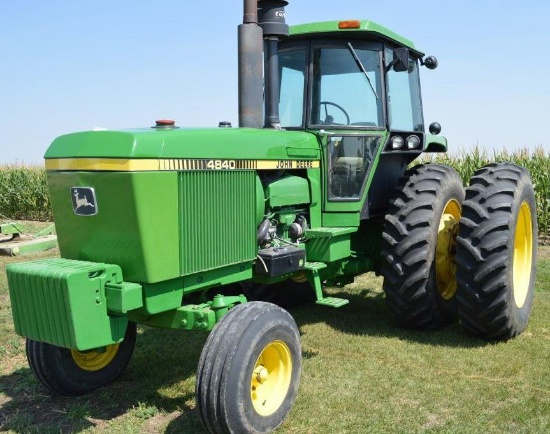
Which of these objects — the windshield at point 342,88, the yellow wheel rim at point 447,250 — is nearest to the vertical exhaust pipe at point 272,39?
the windshield at point 342,88

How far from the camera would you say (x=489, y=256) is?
4.79 metres

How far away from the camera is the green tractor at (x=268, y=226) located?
331 centimetres

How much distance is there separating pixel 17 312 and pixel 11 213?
15.8m

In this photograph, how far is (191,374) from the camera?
14.6 ft

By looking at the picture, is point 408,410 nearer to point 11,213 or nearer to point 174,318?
point 174,318

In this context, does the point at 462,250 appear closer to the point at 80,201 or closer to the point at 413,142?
the point at 413,142

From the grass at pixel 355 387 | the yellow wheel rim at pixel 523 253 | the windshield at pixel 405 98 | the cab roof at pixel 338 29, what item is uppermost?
the cab roof at pixel 338 29

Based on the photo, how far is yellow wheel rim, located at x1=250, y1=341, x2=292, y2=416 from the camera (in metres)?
3.51

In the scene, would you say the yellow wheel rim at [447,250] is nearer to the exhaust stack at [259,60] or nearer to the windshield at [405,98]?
the windshield at [405,98]

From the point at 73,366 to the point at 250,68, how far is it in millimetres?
2441

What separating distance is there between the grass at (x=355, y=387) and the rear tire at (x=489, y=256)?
21 cm

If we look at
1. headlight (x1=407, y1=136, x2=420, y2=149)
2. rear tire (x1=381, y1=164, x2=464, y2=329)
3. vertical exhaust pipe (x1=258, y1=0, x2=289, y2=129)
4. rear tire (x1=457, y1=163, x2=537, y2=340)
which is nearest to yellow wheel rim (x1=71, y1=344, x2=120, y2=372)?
vertical exhaust pipe (x1=258, y1=0, x2=289, y2=129)

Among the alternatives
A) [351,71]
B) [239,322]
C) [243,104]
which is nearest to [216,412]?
[239,322]

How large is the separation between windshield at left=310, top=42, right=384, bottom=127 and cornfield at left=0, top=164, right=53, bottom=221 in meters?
13.8
